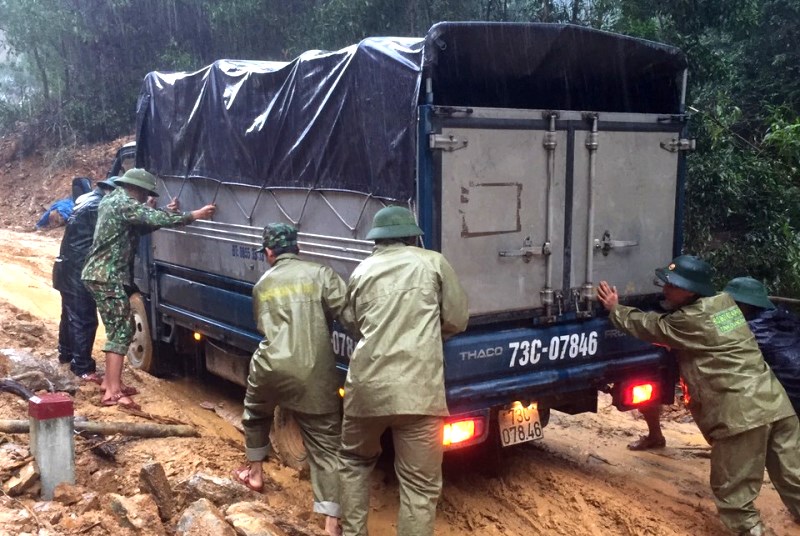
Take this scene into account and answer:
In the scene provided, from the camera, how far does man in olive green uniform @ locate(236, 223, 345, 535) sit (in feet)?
12.8

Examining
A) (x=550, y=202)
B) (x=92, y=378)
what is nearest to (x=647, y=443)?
(x=550, y=202)

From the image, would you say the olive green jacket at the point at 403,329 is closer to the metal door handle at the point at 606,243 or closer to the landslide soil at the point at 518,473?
the landslide soil at the point at 518,473

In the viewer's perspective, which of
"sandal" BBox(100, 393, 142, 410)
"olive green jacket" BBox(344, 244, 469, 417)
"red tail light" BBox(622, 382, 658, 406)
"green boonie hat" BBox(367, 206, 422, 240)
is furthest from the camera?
"sandal" BBox(100, 393, 142, 410)

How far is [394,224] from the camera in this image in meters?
3.68

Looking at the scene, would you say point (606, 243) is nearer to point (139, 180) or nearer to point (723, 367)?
point (723, 367)

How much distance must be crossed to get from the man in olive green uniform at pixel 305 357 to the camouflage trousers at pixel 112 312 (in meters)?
2.00

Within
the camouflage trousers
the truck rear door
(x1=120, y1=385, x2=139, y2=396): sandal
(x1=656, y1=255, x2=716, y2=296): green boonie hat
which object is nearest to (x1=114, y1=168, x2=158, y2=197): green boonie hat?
the camouflage trousers

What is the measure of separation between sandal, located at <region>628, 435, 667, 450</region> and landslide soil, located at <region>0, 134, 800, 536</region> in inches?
2.7

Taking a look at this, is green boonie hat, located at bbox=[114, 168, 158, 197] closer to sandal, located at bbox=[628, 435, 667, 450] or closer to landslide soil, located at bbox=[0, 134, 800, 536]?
landslide soil, located at bbox=[0, 134, 800, 536]

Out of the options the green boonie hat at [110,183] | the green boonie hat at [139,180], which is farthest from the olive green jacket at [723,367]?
the green boonie hat at [110,183]

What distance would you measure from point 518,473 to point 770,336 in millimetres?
1629

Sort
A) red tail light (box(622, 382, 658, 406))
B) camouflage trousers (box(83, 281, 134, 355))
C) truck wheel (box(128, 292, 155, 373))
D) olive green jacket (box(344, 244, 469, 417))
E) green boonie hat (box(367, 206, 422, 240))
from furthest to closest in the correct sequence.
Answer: truck wheel (box(128, 292, 155, 373)) < camouflage trousers (box(83, 281, 134, 355)) < red tail light (box(622, 382, 658, 406)) < green boonie hat (box(367, 206, 422, 240)) < olive green jacket (box(344, 244, 469, 417))

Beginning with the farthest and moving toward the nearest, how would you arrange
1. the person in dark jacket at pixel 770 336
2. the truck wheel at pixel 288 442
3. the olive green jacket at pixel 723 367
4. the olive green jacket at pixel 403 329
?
the truck wheel at pixel 288 442, the person in dark jacket at pixel 770 336, the olive green jacket at pixel 723 367, the olive green jacket at pixel 403 329

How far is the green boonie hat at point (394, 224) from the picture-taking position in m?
3.67
